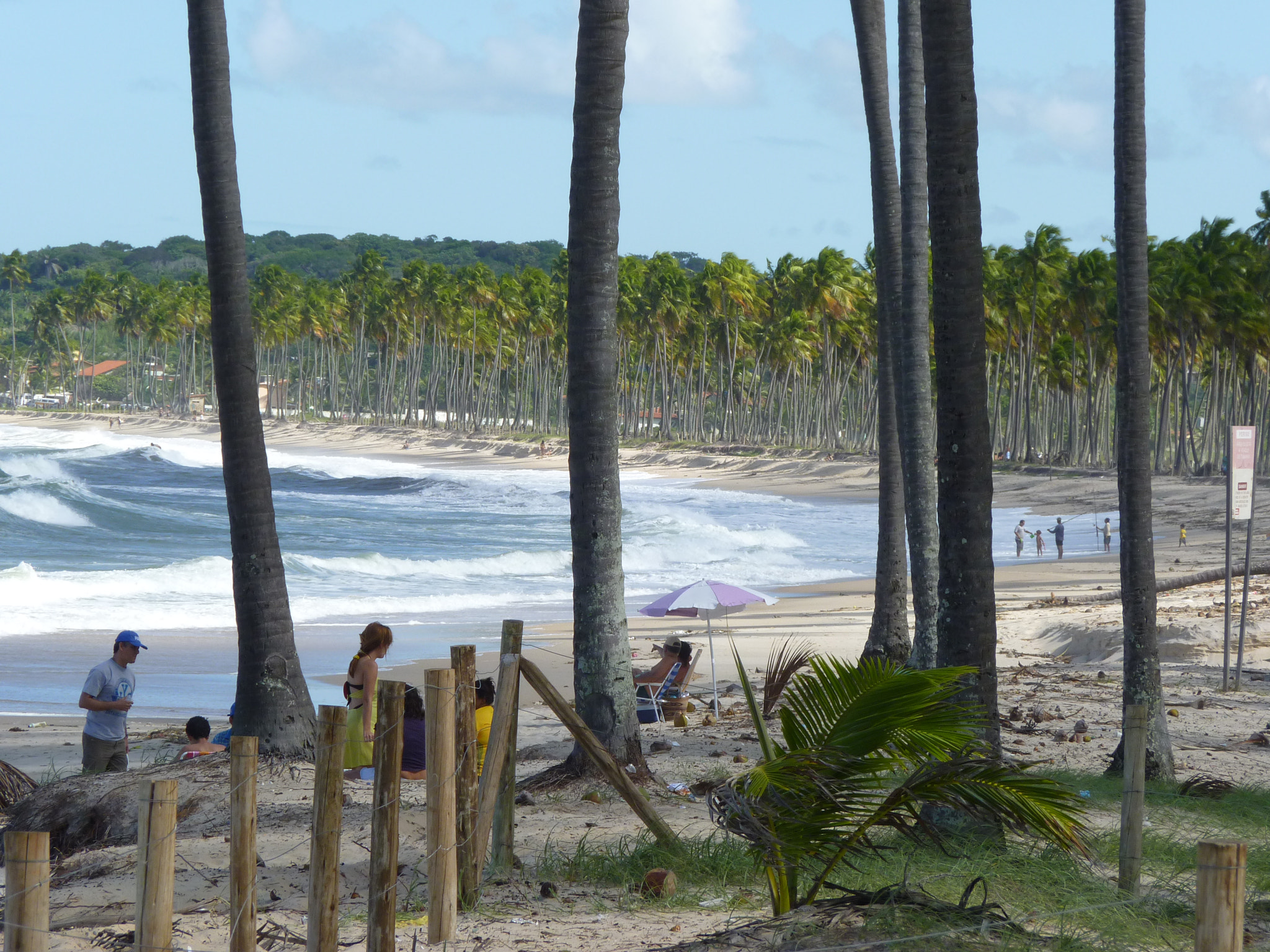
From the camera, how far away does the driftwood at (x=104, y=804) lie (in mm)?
7641

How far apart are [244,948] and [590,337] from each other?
445 cm

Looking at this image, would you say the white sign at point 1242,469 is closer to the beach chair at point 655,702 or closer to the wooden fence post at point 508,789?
the beach chair at point 655,702

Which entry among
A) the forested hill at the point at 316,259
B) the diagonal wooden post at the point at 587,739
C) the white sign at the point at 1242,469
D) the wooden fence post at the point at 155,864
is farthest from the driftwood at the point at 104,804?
the forested hill at the point at 316,259

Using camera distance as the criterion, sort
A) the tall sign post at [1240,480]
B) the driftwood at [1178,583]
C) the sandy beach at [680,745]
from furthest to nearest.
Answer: the driftwood at [1178,583]
the tall sign post at [1240,480]
the sandy beach at [680,745]

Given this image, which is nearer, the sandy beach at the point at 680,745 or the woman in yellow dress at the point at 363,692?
the sandy beach at the point at 680,745

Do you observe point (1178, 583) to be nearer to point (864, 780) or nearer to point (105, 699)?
point (105, 699)

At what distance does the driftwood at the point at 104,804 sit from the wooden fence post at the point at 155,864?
3.77 m

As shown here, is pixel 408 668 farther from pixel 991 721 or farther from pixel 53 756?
pixel 991 721

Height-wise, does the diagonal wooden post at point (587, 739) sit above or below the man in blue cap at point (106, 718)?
above

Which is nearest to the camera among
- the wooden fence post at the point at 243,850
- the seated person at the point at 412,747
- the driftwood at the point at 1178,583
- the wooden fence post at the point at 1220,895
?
the wooden fence post at the point at 1220,895

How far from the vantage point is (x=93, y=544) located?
1422 inches

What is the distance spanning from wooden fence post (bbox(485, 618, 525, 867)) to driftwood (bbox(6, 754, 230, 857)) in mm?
2380

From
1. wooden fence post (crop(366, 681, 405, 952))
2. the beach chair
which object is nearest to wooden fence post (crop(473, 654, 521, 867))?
wooden fence post (crop(366, 681, 405, 952))

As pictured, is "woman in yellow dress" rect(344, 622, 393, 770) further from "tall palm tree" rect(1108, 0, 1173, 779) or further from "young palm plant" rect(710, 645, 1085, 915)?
"tall palm tree" rect(1108, 0, 1173, 779)
